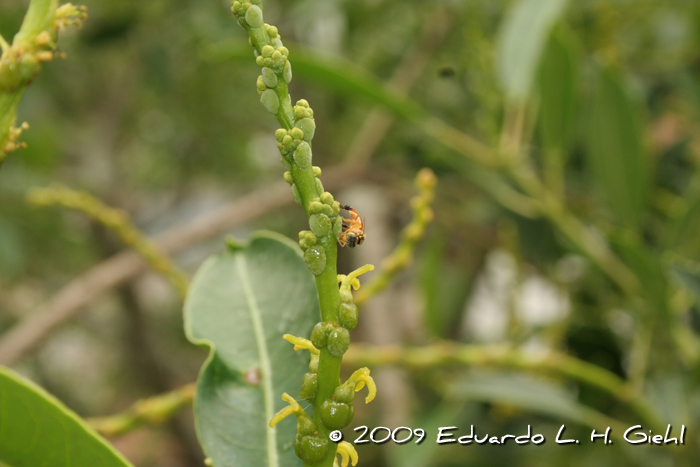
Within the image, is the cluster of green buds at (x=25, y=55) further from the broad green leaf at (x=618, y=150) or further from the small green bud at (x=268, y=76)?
the broad green leaf at (x=618, y=150)

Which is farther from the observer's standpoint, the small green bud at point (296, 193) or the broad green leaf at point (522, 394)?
the broad green leaf at point (522, 394)

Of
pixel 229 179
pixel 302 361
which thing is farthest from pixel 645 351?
pixel 229 179

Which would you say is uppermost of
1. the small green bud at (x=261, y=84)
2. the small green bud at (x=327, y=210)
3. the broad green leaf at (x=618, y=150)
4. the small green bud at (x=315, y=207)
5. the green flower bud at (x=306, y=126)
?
the broad green leaf at (x=618, y=150)

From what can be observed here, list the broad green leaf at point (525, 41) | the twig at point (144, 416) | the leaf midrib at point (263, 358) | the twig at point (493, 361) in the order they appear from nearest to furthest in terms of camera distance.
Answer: the leaf midrib at point (263, 358), the twig at point (144, 416), the twig at point (493, 361), the broad green leaf at point (525, 41)

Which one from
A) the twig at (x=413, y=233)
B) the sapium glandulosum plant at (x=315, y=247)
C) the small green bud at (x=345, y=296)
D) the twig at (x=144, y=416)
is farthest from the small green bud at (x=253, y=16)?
the twig at (x=144, y=416)

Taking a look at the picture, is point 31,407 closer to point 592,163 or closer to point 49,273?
point 592,163
